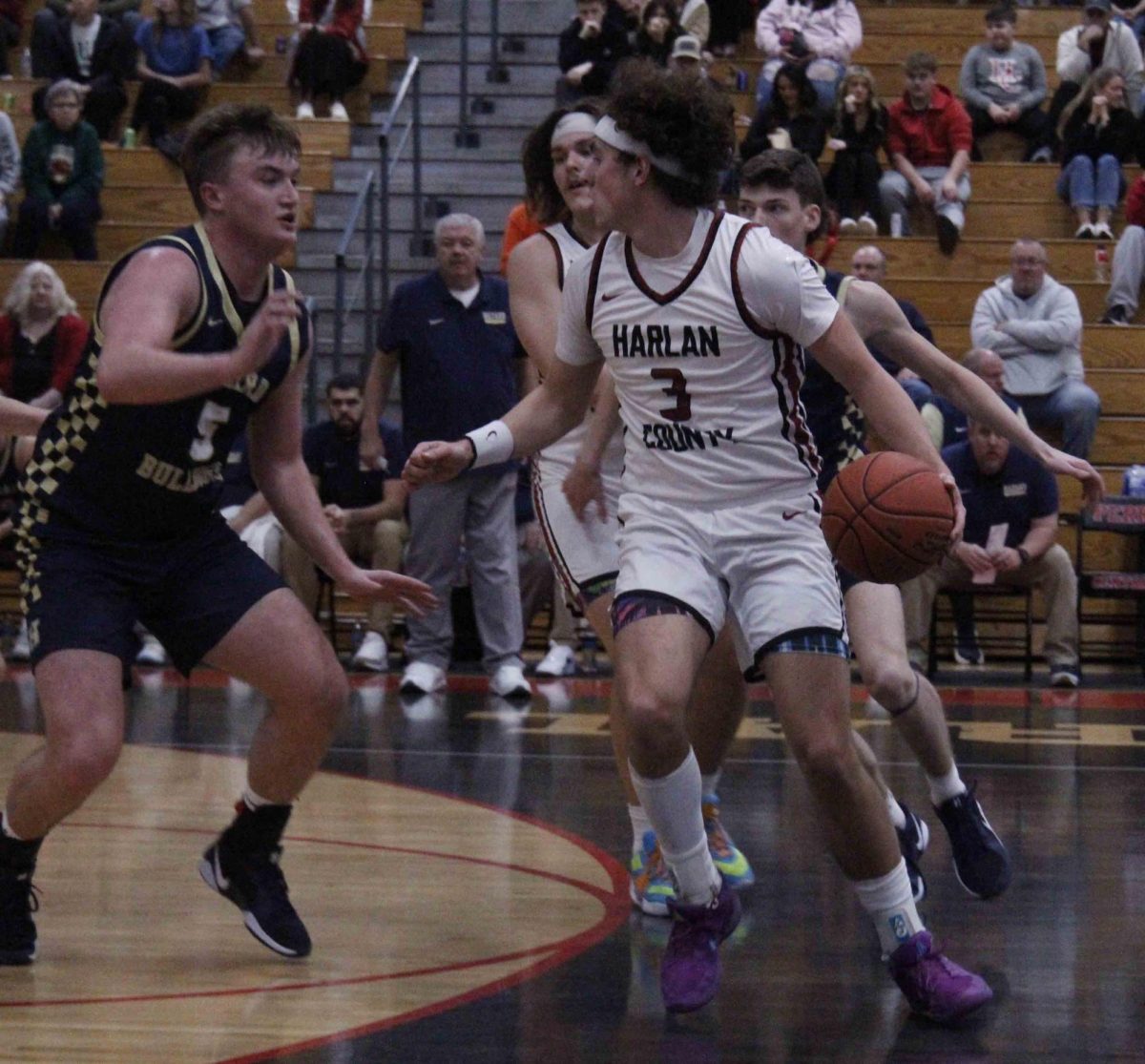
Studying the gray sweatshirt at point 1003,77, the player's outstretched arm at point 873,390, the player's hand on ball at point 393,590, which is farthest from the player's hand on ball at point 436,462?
the gray sweatshirt at point 1003,77

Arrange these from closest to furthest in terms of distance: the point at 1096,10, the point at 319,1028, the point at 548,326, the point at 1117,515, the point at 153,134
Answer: the point at 319,1028 → the point at 548,326 → the point at 1117,515 → the point at 1096,10 → the point at 153,134

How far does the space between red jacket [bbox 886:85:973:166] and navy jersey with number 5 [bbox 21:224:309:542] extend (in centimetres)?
890

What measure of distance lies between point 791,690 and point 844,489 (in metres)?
0.40

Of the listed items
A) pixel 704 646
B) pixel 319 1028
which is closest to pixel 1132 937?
pixel 704 646

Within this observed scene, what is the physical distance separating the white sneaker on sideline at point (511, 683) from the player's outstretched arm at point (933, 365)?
4.58 meters

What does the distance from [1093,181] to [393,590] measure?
9.09 metres

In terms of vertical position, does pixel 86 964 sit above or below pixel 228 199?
below

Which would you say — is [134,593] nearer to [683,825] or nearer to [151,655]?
[683,825]

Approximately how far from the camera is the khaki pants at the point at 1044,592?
32.6 feet

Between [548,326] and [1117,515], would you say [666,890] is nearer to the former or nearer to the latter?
[548,326]

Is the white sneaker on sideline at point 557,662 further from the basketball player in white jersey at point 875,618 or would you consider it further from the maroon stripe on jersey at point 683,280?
the maroon stripe on jersey at point 683,280

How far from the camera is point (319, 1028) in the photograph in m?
3.94

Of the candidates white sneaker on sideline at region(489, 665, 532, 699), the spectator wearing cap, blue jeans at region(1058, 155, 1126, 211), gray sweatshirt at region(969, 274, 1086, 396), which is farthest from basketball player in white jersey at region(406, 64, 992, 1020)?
the spectator wearing cap

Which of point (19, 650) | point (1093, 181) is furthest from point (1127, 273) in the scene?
point (19, 650)
